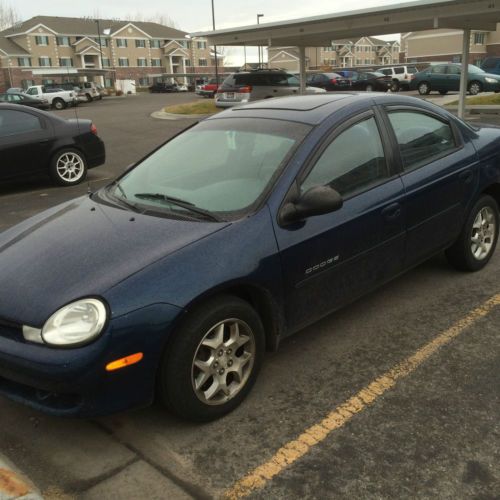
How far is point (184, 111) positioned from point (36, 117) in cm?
1528

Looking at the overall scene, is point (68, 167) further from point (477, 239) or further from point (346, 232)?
point (346, 232)

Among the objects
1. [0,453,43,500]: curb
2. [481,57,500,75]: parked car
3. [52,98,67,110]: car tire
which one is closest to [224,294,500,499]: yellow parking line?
[0,453,43,500]: curb

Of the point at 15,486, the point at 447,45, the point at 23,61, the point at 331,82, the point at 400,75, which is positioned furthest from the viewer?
the point at 23,61

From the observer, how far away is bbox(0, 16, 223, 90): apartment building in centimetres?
7000

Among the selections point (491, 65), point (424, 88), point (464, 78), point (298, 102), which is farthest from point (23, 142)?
point (491, 65)

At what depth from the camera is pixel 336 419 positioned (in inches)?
112

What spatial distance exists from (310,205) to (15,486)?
195 centimetres

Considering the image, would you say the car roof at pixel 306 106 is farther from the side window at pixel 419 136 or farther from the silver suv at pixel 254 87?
the silver suv at pixel 254 87

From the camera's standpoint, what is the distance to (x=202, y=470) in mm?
2502

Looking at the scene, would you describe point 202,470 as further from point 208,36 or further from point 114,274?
point 208,36

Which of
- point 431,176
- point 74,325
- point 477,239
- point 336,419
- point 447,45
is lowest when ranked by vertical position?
point 336,419

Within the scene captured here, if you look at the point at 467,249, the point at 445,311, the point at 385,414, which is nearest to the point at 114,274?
the point at 385,414

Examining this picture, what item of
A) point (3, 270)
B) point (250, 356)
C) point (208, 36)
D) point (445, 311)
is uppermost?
point (208, 36)

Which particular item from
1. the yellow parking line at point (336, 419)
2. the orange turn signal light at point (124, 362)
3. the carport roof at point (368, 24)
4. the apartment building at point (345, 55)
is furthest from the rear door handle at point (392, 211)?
the apartment building at point (345, 55)
